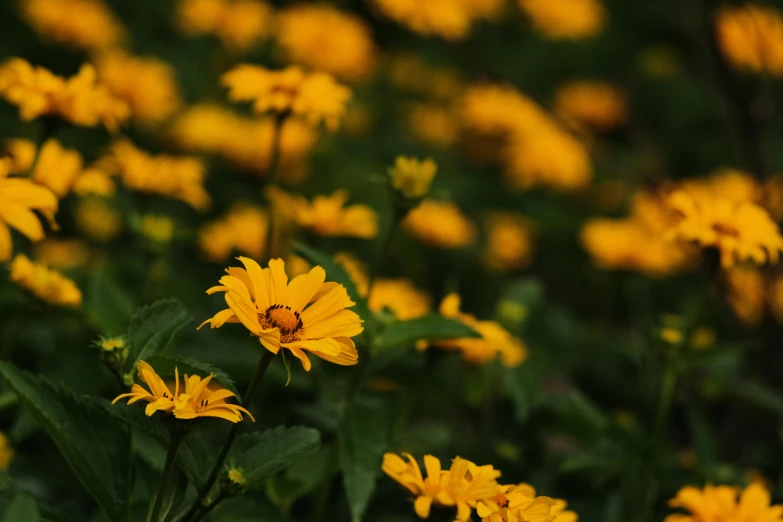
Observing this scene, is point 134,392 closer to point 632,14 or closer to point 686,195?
point 686,195

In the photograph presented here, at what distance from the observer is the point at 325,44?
3.10 metres

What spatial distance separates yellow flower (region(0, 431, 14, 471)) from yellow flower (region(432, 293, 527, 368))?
619mm

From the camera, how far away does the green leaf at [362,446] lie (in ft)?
3.63

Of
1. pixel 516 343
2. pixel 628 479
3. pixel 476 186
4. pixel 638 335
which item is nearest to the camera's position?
pixel 628 479

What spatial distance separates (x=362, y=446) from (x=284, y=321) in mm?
302

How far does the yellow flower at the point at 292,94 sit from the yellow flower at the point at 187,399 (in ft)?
2.09

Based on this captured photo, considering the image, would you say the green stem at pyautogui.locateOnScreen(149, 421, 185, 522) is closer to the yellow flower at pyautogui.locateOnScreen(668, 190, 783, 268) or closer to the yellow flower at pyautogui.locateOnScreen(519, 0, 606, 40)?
the yellow flower at pyautogui.locateOnScreen(668, 190, 783, 268)

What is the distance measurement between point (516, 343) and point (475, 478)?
0.92m

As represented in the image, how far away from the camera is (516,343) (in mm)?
1871

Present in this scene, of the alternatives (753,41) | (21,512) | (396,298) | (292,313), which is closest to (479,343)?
(396,298)

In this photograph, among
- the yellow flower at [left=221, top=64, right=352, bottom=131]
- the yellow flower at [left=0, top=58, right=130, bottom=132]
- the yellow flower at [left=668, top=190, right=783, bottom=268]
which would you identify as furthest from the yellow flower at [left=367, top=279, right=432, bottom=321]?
the yellow flower at [left=0, top=58, right=130, bottom=132]

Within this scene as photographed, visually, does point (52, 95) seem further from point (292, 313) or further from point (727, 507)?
point (727, 507)

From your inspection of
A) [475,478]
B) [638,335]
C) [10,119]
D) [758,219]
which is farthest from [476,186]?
[475,478]

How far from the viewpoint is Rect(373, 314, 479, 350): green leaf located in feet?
3.93
